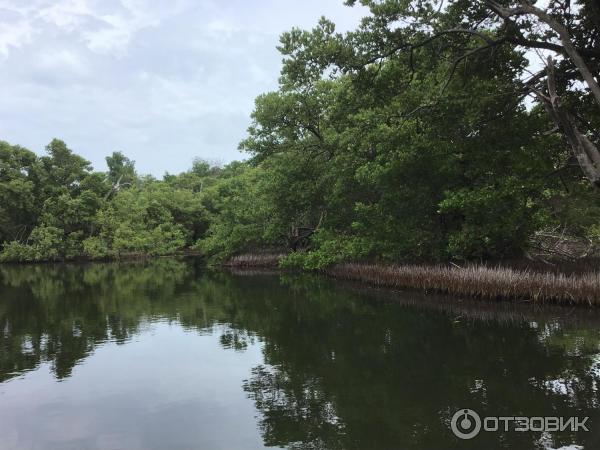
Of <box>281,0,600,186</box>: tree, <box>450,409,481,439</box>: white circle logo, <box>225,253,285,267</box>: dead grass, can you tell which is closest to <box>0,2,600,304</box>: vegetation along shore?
<box>281,0,600,186</box>: tree

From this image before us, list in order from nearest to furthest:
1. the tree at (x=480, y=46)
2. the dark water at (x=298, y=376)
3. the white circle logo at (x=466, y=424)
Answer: the white circle logo at (x=466, y=424), the dark water at (x=298, y=376), the tree at (x=480, y=46)

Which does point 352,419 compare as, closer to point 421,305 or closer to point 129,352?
point 129,352

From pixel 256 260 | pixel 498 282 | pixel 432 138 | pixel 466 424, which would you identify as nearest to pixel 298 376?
pixel 466 424

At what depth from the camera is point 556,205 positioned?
1652 centimetres

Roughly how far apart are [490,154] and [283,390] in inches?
421

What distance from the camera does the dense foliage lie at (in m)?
11.6

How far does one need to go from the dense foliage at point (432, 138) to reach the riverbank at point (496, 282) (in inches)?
31.7

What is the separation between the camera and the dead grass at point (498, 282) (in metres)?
12.2

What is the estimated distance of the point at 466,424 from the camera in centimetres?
562

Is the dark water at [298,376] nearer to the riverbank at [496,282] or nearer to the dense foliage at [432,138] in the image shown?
the riverbank at [496,282]

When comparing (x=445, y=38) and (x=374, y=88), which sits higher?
(x=445, y=38)

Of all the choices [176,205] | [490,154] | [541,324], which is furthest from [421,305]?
[176,205]

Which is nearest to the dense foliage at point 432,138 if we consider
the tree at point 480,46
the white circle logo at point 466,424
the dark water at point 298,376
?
the tree at point 480,46

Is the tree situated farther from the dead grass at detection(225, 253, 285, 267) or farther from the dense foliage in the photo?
the dead grass at detection(225, 253, 285, 267)
